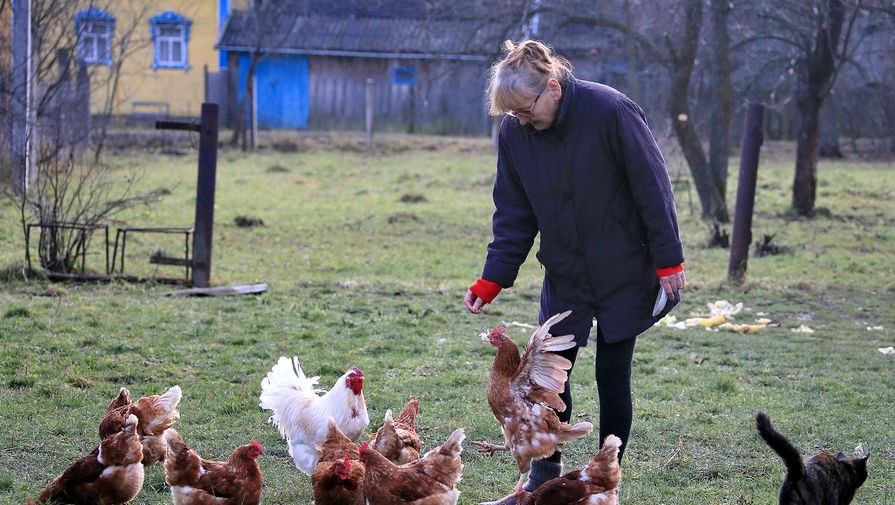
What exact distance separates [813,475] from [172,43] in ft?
110

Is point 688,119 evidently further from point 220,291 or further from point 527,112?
point 527,112

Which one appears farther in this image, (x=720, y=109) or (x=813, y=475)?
(x=720, y=109)

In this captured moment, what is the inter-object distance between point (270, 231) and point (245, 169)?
Answer: 8391 mm

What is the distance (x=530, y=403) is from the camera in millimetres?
4305

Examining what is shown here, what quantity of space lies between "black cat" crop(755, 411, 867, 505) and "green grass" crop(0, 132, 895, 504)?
57 centimetres

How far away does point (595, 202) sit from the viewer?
4.13 meters

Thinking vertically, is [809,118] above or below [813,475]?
above

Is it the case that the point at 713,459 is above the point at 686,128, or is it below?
below

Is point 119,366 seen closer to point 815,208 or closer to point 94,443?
point 94,443

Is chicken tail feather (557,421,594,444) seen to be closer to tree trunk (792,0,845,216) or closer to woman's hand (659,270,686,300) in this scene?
woman's hand (659,270,686,300)

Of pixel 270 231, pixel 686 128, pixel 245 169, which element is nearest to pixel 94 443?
pixel 270 231

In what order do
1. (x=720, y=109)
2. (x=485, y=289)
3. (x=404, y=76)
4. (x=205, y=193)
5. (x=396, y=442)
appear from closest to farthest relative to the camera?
(x=485, y=289) < (x=396, y=442) < (x=205, y=193) < (x=720, y=109) < (x=404, y=76)

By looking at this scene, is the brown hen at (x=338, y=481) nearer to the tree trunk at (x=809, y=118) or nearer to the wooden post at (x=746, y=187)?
the wooden post at (x=746, y=187)

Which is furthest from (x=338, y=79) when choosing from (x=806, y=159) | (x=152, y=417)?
(x=152, y=417)
